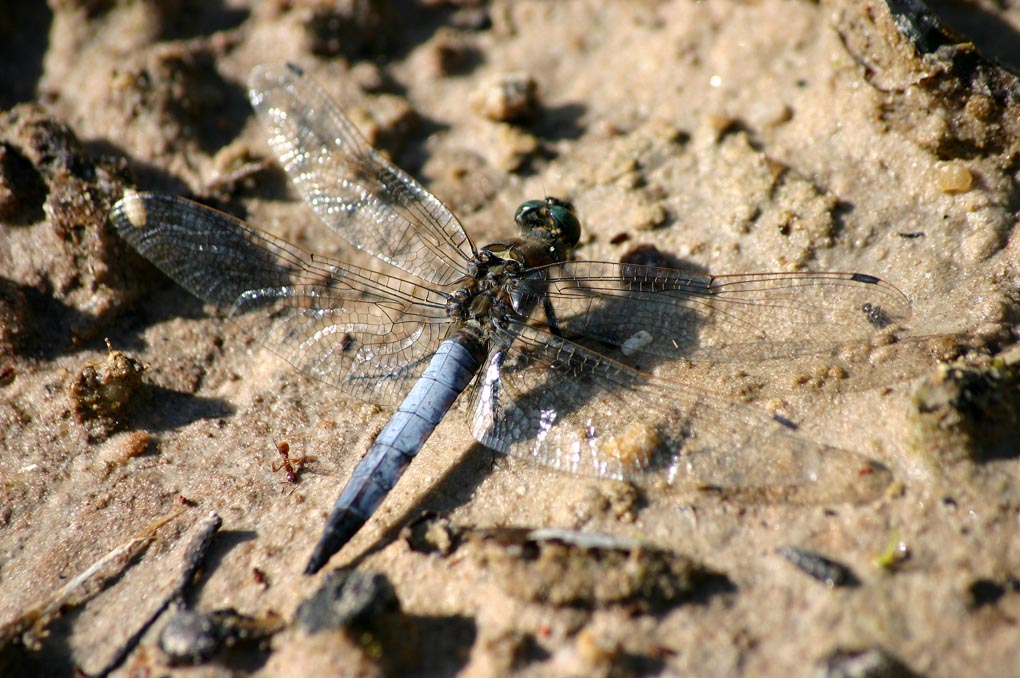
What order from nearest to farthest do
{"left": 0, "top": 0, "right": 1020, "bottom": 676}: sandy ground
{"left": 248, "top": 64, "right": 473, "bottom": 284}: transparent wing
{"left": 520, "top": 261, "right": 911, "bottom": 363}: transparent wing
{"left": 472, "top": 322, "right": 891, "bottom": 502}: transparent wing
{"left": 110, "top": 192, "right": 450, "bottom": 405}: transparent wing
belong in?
{"left": 0, "top": 0, "right": 1020, "bottom": 676}: sandy ground < {"left": 472, "top": 322, "right": 891, "bottom": 502}: transparent wing < {"left": 520, "top": 261, "right": 911, "bottom": 363}: transparent wing < {"left": 110, "top": 192, "right": 450, "bottom": 405}: transparent wing < {"left": 248, "top": 64, "right": 473, "bottom": 284}: transparent wing

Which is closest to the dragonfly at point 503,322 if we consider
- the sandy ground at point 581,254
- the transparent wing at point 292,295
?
the transparent wing at point 292,295

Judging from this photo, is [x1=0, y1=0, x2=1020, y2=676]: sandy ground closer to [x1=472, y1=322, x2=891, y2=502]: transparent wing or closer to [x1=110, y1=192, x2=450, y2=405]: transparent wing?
[x1=472, y1=322, x2=891, y2=502]: transparent wing

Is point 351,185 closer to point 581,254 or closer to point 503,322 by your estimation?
point 503,322

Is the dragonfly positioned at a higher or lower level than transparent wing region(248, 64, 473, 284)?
lower

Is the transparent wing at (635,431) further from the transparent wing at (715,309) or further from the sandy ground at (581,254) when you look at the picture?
the transparent wing at (715,309)

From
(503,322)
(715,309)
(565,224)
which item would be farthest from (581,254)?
(715,309)

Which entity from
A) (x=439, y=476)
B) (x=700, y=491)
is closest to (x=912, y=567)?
(x=700, y=491)

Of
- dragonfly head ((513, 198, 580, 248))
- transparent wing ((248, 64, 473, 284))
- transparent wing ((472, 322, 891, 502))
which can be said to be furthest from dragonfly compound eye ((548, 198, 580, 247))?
transparent wing ((472, 322, 891, 502))
